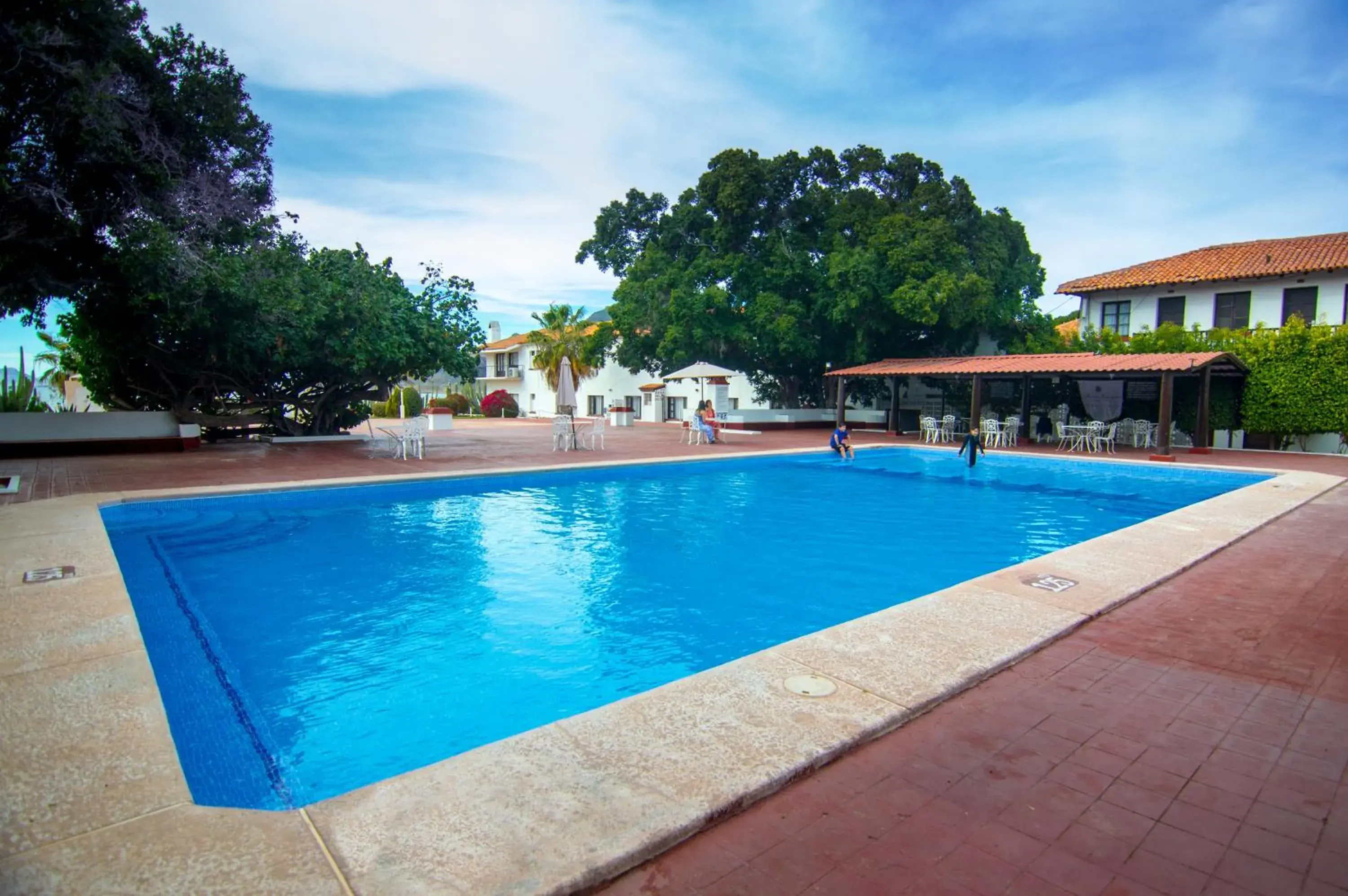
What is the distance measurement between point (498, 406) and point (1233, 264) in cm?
3777

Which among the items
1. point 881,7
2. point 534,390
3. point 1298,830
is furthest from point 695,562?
point 534,390

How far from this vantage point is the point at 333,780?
348 centimetres

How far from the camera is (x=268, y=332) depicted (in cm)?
1506

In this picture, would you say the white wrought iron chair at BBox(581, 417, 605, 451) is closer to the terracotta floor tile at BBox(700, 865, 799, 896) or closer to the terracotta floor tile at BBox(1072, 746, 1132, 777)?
the terracotta floor tile at BBox(1072, 746, 1132, 777)

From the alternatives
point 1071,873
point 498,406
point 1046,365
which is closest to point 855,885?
point 1071,873

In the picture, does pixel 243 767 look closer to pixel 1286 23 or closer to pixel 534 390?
pixel 1286 23

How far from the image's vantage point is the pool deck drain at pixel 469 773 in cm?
207

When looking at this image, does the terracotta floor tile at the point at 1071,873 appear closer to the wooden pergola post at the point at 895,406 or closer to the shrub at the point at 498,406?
the wooden pergola post at the point at 895,406

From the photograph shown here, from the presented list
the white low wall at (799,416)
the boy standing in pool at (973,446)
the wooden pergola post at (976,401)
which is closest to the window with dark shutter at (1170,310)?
the wooden pergola post at (976,401)

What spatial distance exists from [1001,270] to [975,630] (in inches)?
953

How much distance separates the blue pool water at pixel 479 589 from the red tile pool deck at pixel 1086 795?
6.79 ft

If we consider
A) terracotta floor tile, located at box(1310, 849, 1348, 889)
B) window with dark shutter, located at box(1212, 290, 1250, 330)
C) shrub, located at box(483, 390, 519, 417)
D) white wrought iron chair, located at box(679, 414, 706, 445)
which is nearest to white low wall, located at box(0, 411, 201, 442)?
white wrought iron chair, located at box(679, 414, 706, 445)

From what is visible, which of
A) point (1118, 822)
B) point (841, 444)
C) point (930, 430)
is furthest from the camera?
point (930, 430)

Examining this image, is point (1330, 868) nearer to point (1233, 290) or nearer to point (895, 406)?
point (895, 406)
